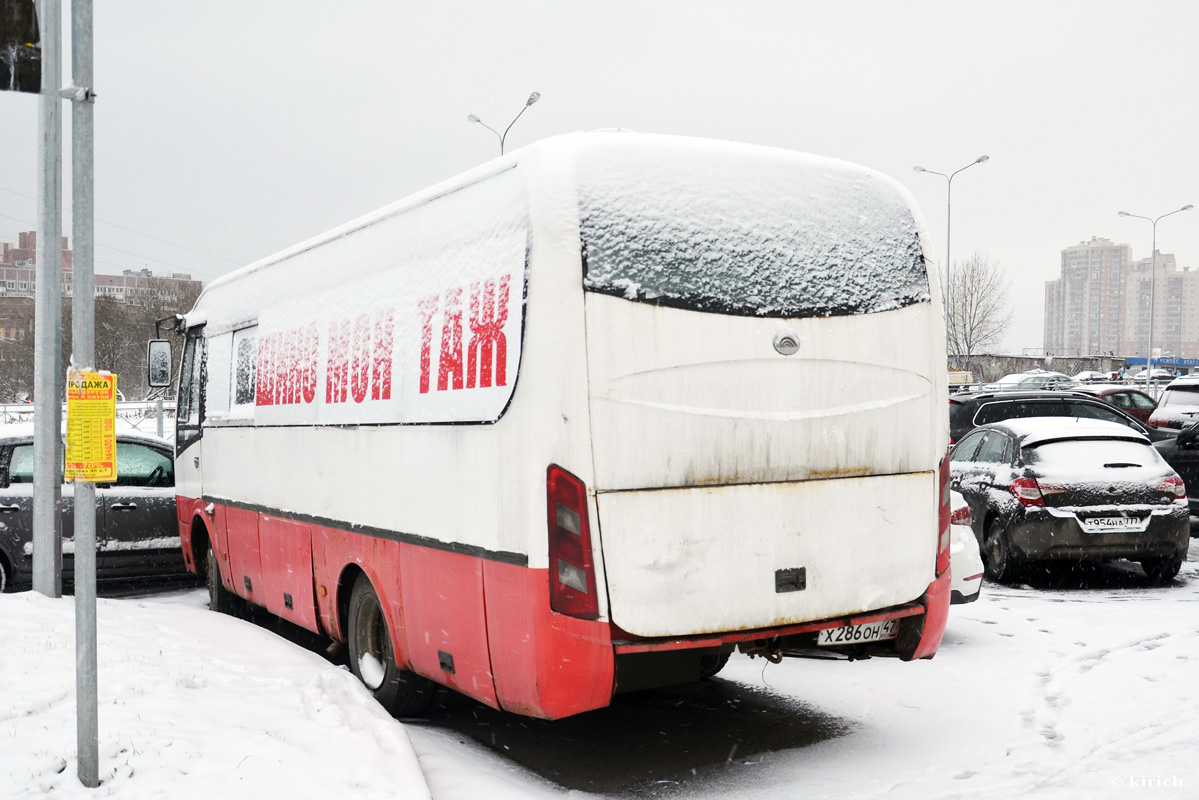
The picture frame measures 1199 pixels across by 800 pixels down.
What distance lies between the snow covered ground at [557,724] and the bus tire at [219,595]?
134cm

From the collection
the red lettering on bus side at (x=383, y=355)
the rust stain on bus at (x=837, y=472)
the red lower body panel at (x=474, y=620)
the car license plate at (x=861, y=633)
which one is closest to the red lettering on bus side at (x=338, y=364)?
the red lettering on bus side at (x=383, y=355)

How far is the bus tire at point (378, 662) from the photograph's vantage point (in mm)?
6289

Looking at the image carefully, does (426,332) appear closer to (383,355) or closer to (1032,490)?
(383,355)

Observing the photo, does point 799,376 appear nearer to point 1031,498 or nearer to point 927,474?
point 927,474

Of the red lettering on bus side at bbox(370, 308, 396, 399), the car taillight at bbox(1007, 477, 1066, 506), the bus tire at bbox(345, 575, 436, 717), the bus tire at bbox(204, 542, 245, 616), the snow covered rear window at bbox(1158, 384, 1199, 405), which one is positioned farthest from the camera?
the snow covered rear window at bbox(1158, 384, 1199, 405)

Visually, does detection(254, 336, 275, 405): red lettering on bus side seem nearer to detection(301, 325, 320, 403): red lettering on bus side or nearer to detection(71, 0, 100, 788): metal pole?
detection(301, 325, 320, 403): red lettering on bus side

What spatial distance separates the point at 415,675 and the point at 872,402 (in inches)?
113

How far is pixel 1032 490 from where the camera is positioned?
33.9ft

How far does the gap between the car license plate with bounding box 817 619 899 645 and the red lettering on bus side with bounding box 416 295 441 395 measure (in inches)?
89.1

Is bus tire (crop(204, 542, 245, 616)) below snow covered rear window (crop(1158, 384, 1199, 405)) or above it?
below

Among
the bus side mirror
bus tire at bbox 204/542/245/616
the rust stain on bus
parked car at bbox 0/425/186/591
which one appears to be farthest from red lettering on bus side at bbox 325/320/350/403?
parked car at bbox 0/425/186/591

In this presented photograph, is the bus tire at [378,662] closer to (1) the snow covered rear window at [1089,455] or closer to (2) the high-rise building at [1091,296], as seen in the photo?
(1) the snow covered rear window at [1089,455]

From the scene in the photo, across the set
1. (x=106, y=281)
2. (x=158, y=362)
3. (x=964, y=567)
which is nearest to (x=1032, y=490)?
(x=964, y=567)

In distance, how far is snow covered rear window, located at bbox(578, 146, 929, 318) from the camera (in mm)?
4910
